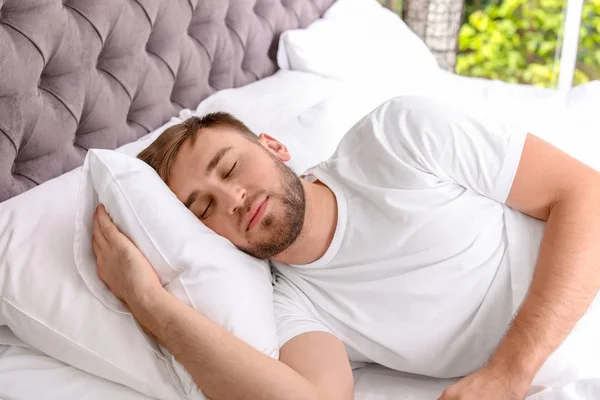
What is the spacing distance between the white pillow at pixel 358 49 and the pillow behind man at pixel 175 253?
1.16 metres

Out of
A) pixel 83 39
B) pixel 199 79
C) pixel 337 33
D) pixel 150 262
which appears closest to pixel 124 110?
pixel 83 39

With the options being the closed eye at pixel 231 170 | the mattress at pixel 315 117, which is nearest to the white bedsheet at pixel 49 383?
the mattress at pixel 315 117

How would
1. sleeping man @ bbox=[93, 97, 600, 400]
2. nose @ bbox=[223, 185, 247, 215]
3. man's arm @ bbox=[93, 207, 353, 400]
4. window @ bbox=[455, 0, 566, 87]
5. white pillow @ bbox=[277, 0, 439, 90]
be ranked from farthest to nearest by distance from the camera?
window @ bbox=[455, 0, 566, 87], white pillow @ bbox=[277, 0, 439, 90], nose @ bbox=[223, 185, 247, 215], sleeping man @ bbox=[93, 97, 600, 400], man's arm @ bbox=[93, 207, 353, 400]

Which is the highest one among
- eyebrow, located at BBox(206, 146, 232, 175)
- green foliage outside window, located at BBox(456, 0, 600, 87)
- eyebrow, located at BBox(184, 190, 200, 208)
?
eyebrow, located at BBox(206, 146, 232, 175)

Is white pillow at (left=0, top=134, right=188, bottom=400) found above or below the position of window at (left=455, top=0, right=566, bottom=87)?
above

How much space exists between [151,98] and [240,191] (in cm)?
63

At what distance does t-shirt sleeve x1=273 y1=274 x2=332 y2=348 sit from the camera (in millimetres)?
1217

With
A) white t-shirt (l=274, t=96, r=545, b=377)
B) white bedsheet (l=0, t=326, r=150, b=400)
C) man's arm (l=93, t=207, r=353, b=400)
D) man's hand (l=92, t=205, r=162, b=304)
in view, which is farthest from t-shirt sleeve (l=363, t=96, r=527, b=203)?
white bedsheet (l=0, t=326, r=150, b=400)

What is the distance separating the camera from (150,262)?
1164 mm

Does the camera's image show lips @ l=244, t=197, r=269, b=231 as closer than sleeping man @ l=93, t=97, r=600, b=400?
No

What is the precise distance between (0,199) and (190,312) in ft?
1.96

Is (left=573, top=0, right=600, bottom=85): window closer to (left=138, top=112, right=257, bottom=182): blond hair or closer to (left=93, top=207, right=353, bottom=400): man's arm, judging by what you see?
(left=138, top=112, right=257, bottom=182): blond hair

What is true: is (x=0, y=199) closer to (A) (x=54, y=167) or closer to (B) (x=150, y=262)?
(A) (x=54, y=167)

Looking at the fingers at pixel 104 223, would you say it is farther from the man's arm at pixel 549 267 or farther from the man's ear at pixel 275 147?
the man's arm at pixel 549 267
